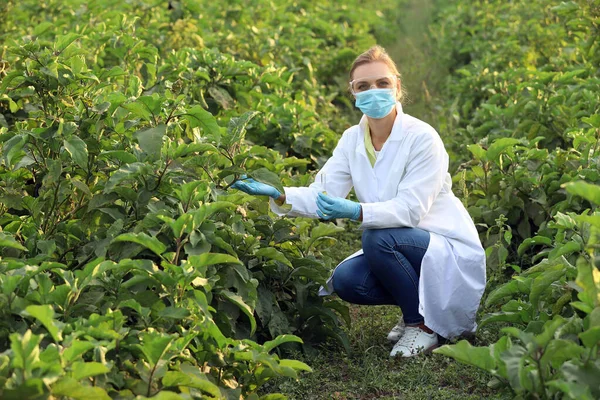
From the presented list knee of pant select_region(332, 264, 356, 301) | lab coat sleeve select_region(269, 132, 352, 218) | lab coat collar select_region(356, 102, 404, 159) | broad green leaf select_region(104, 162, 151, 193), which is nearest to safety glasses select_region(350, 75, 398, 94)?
lab coat collar select_region(356, 102, 404, 159)

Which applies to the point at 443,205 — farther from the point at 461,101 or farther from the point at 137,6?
the point at 137,6

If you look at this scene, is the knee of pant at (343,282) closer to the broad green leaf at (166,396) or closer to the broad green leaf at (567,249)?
the broad green leaf at (567,249)

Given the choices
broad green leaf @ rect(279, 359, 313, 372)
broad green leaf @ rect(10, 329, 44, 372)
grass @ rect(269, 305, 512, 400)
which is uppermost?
broad green leaf @ rect(10, 329, 44, 372)

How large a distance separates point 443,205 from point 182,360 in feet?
4.94

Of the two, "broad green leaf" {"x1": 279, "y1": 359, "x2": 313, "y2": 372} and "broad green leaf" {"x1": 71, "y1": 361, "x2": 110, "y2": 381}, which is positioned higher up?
"broad green leaf" {"x1": 71, "y1": 361, "x2": 110, "y2": 381}

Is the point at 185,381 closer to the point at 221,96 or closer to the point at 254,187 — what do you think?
the point at 254,187

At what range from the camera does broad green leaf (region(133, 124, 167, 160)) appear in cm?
351

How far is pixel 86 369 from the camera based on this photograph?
100 inches

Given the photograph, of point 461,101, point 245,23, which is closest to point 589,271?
point 461,101

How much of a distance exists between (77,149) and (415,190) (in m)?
1.34

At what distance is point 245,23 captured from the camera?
8648 millimetres

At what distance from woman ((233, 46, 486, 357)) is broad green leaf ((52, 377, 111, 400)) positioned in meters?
1.42

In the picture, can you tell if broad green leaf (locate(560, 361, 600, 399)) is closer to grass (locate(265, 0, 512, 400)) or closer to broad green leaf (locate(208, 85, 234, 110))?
grass (locate(265, 0, 512, 400))

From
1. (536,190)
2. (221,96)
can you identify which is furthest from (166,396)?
(221,96)
